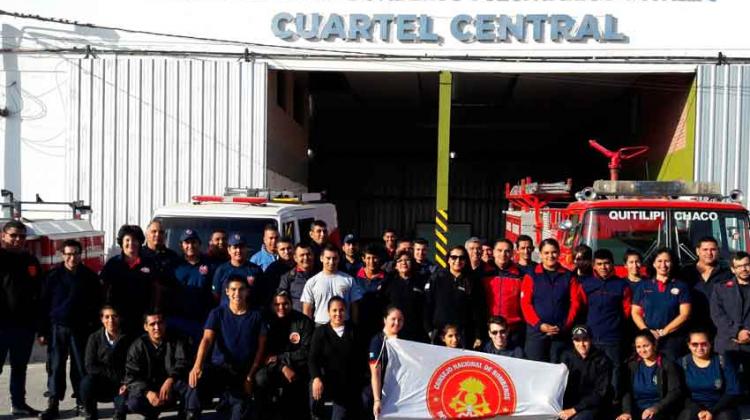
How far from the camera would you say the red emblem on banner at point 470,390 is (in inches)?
281

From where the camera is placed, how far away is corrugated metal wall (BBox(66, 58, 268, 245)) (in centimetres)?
1642

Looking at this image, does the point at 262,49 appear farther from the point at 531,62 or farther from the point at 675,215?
the point at 675,215

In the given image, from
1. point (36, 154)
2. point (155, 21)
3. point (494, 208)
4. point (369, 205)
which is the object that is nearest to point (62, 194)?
point (36, 154)

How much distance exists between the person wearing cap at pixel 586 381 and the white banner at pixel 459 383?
12 cm

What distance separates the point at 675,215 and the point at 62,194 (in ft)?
38.1

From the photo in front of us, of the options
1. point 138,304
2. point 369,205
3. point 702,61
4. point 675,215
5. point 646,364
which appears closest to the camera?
point 646,364

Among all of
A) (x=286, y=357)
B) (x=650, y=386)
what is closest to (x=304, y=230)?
(x=286, y=357)

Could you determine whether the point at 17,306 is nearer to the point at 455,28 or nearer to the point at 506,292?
the point at 506,292

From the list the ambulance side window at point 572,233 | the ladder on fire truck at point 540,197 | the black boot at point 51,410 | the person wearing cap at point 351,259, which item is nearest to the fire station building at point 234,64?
the ladder on fire truck at point 540,197

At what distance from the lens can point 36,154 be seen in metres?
16.5

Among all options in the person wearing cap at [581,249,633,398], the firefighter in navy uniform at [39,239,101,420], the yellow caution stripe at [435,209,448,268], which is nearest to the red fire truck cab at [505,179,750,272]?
the person wearing cap at [581,249,633,398]

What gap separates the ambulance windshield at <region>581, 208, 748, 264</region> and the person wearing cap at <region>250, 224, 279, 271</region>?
3.48 m

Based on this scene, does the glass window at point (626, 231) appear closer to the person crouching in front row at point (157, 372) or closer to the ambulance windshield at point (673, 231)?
the ambulance windshield at point (673, 231)

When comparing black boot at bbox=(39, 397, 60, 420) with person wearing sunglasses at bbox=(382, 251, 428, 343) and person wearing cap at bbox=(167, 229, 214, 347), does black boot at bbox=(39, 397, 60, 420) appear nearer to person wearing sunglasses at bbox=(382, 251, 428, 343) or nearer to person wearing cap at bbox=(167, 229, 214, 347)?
person wearing cap at bbox=(167, 229, 214, 347)
